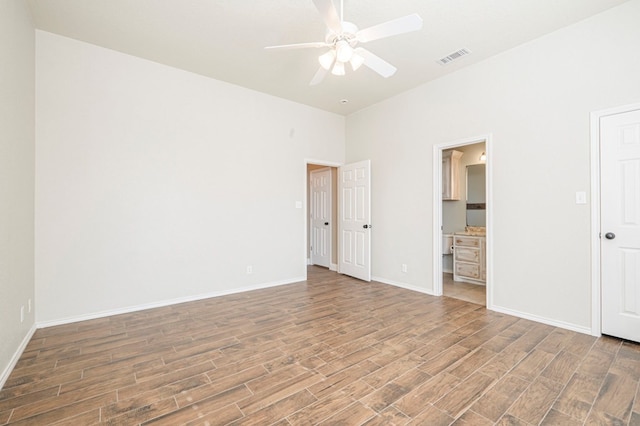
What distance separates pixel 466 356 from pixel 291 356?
58.2 inches

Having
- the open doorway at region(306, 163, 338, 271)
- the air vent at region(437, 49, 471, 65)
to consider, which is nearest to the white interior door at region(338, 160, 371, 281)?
the open doorway at region(306, 163, 338, 271)

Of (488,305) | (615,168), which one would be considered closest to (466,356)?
(488,305)

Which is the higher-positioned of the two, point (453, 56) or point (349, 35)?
point (453, 56)

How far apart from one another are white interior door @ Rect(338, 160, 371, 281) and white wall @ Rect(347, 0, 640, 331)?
97 centimetres

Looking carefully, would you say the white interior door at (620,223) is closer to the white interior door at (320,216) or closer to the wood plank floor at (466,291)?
the wood plank floor at (466,291)

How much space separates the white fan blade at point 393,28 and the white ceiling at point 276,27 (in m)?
0.60

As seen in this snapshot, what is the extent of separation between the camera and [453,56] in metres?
3.49

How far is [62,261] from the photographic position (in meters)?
3.14

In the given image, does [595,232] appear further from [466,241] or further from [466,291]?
[466,241]

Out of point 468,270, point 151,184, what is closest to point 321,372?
point 151,184

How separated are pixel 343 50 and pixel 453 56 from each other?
1904mm

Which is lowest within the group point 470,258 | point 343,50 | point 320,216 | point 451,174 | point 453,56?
point 470,258

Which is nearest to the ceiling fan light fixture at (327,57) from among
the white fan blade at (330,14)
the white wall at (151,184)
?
the white fan blade at (330,14)

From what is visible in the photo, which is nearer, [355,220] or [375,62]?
[375,62]
